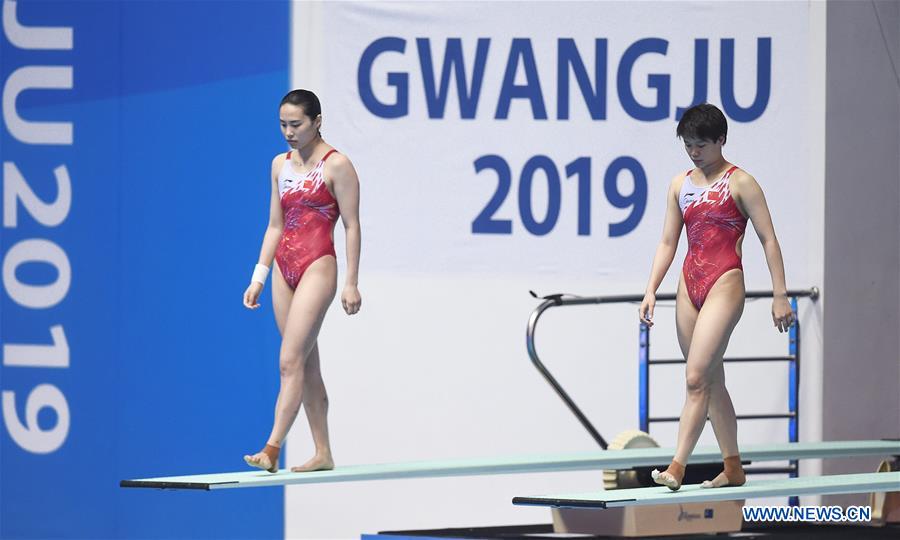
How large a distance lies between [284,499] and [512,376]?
165 centimetres

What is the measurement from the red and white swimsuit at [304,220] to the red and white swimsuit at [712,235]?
158cm

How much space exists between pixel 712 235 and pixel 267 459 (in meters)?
2.10

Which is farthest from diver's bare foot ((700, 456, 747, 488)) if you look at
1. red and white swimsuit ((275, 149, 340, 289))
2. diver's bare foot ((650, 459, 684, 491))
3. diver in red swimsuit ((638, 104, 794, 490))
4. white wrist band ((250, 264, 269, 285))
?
white wrist band ((250, 264, 269, 285))

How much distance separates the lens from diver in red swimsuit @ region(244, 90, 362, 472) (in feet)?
23.4

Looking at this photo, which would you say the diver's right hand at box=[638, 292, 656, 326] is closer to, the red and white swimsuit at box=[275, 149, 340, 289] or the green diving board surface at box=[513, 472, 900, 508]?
the green diving board surface at box=[513, 472, 900, 508]

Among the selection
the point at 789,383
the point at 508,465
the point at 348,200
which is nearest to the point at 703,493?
the point at 508,465

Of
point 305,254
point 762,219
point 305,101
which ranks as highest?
point 305,101

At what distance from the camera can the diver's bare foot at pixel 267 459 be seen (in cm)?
700

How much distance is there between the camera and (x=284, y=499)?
1052 cm

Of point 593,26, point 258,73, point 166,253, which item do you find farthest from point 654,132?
point 166,253

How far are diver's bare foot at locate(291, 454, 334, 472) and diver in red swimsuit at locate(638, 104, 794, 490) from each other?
1491mm

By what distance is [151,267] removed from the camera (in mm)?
10602

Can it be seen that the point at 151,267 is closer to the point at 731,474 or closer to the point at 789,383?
the point at 789,383

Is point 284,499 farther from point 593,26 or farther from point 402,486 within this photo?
point 593,26
